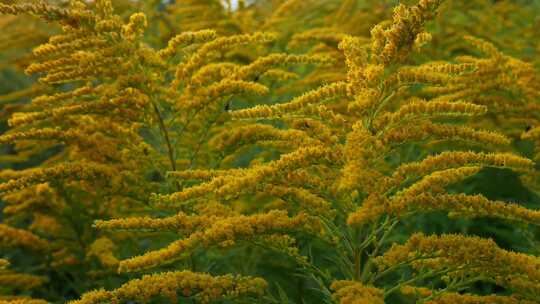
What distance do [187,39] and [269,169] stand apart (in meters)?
1.56

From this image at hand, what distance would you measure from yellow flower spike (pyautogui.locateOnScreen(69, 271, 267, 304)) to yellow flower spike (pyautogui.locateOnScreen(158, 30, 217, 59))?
5.44 ft

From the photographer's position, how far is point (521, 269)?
10.4 feet

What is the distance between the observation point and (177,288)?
3.39m

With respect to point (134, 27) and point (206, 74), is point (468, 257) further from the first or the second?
point (134, 27)

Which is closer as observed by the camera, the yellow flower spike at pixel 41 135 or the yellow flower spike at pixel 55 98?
the yellow flower spike at pixel 41 135

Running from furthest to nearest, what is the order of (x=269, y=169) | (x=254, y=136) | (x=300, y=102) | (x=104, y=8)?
(x=254, y=136) → (x=104, y=8) → (x=300, y=102) → (x=269, y=169)

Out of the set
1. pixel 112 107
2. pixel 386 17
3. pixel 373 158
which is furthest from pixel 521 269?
pixel 386 17

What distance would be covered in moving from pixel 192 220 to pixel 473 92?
2.71 metres

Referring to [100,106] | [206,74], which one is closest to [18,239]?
[100,106]

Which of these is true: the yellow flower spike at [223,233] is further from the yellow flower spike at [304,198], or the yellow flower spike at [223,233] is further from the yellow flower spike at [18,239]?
the yellow flower spike at [18,239]

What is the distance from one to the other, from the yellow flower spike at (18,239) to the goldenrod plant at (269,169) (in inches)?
0.5

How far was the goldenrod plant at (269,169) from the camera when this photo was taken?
327 centimetres

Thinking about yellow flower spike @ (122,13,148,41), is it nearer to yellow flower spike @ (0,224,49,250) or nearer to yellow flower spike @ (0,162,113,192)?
yellow flower spike @ (0,162,113,192)

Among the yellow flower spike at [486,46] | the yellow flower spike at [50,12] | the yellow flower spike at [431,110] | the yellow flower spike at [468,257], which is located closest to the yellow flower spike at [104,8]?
the yellow flower spike at [50,12]
